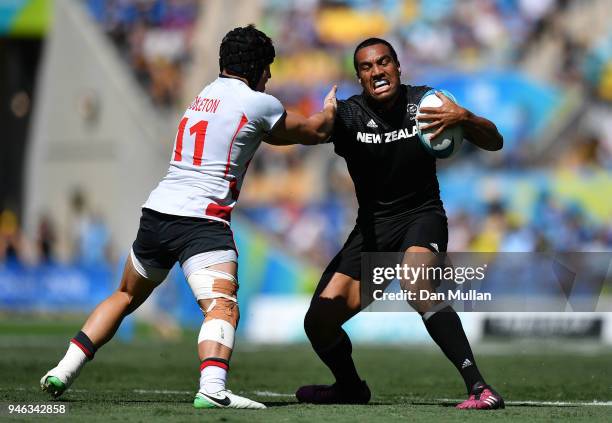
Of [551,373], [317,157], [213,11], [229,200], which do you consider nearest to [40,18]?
[213,11]

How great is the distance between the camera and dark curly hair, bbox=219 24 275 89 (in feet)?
22.9

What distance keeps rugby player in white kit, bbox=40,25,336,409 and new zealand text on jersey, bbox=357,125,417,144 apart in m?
0.48

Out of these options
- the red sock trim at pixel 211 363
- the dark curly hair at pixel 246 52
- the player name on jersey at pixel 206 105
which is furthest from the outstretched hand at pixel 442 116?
the red sock trim at pixel 211 363

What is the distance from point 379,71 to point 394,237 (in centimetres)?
110

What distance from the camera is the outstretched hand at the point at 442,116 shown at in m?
7.26

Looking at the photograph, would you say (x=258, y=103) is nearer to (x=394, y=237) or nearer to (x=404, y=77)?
(x=394, y=237)

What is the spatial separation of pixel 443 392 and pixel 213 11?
18509 mm

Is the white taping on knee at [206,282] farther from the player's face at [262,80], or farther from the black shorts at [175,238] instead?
the player's face at [262,80]

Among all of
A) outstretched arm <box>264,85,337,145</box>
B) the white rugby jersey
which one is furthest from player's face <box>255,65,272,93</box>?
outstretched arm <box>264,85,337,145</box>

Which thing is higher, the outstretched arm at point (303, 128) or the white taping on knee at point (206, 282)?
the outstretched arm at point (303, 128)

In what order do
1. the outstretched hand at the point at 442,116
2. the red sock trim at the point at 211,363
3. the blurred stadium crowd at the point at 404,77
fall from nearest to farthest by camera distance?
the red sock trim at the point at 211,363, the outstretched hand at the point at 442,116, the blurred stadium crowd at the point at 404,77

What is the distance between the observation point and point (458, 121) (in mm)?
7316

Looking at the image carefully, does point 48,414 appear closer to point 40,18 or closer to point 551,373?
point 551,373

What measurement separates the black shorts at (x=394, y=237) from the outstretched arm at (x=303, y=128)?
2.54 feet
